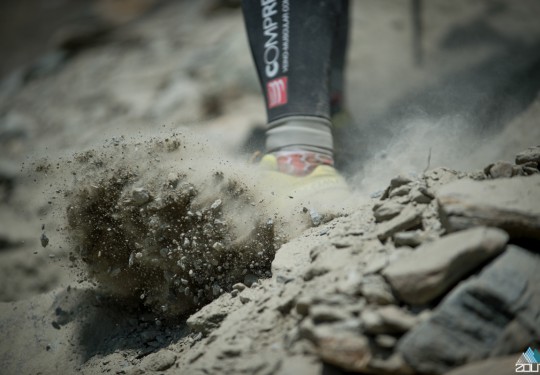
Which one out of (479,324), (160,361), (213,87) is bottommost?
(160,361)

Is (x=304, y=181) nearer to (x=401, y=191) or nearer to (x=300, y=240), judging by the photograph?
(x=300, y=240)

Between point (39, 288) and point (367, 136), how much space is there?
1.49 meters

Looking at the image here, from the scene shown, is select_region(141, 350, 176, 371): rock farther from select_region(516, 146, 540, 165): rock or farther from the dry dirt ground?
select_region(516, 146, 540, 165): rock

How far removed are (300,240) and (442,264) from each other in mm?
462

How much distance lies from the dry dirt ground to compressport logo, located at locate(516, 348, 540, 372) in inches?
0.9

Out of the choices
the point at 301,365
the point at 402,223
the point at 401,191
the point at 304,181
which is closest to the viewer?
the point at 301,365

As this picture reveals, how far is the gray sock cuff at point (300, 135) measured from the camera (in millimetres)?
1415

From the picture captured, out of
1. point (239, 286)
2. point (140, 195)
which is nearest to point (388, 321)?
point (239, 286)

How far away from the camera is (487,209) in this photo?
75cm

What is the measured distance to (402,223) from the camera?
852 millimetres

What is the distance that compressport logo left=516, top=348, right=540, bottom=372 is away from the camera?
2.01 feet

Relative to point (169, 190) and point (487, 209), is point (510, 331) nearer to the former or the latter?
point (487, 209)

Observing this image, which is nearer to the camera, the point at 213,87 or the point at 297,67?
the point at 297,67

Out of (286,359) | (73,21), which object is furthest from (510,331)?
(73,21)
